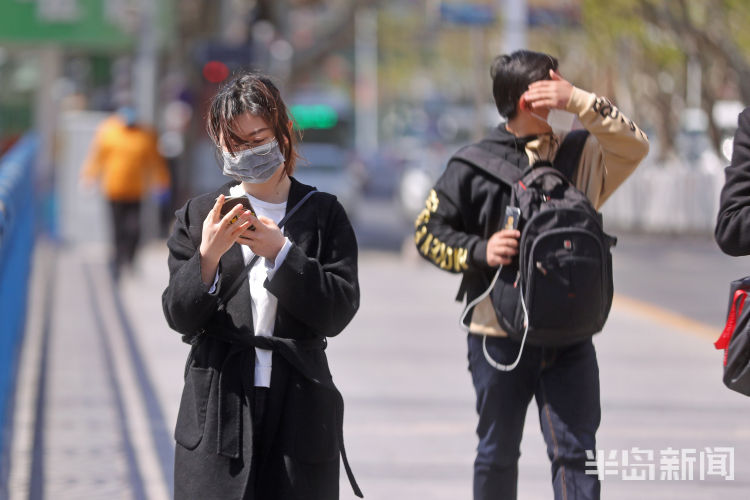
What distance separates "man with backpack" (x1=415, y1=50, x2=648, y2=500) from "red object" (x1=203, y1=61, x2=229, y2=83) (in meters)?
14.9

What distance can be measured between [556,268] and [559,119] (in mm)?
470

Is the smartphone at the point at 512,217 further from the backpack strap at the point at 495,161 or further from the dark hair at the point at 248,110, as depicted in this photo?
the dark hair at the point at 248,110

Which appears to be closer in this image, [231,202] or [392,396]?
[231,202]

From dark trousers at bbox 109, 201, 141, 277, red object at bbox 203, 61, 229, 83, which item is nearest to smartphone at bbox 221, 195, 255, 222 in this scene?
dark trousers at bbox 109, 201, 141, 277

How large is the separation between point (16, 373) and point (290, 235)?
19.1 ft

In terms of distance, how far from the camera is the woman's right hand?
3625mm

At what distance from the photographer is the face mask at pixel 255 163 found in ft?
12.4

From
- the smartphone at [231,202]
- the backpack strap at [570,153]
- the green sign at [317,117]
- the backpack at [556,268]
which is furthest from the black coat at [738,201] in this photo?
the green sign at [317,117]

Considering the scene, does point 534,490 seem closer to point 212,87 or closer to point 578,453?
point 578,453

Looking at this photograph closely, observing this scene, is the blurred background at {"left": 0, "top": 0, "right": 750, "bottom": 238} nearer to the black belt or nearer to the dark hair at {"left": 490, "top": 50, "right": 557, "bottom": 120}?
the dark hair at {"left": 490, "top": 50, "right": 557, "bottom": 120}

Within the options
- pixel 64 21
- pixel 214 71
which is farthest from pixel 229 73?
pixel 64 21

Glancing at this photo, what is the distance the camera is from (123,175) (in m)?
14.3

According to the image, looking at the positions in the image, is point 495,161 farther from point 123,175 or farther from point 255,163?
point 123,175

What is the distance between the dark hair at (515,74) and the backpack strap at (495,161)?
138 millimetres
